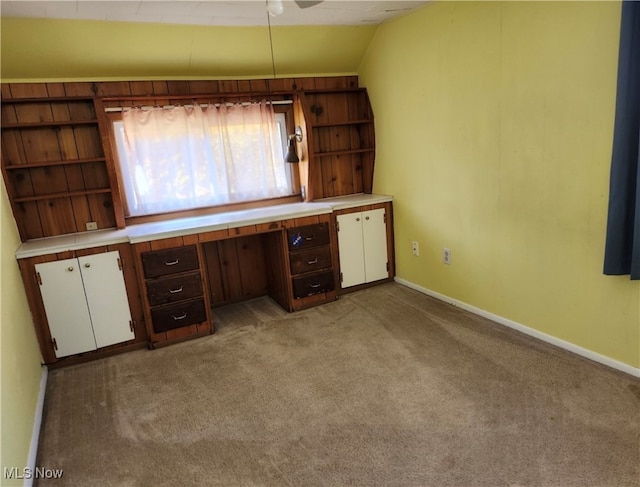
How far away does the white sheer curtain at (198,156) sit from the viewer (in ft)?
11.5

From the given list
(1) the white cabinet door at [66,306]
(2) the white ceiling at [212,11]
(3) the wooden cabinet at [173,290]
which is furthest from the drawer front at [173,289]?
(2) the white ceiling at [212,11]

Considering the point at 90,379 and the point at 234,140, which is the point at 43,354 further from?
the point at 234,140

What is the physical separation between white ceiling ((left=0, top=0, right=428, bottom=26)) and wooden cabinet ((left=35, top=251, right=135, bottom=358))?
154cm

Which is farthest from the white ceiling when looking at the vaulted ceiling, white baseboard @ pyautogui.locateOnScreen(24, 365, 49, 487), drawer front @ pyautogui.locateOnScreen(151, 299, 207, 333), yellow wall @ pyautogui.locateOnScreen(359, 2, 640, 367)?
white baseboard @ pyautogui.locateOnScreen(24, 365, 49, 487)

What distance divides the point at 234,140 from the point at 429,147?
1.68m

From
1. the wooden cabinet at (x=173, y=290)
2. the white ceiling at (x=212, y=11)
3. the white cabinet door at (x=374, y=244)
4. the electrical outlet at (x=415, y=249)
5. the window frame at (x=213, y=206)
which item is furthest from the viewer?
the white cabinet door at (x=374, y=244)

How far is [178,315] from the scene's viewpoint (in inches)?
127

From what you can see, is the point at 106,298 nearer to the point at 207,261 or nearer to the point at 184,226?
the point at 184,226

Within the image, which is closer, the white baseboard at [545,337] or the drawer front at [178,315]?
the white baseboard at [545,337]

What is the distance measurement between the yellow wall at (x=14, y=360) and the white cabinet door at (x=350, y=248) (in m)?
2.36

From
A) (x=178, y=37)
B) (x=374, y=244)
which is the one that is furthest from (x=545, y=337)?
(x=178, y=37)

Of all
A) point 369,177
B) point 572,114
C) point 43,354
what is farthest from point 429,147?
point 43,354

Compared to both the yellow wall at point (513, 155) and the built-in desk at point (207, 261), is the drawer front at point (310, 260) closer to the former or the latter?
the built-in desk at point (207, 261)

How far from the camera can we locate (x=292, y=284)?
361cm
